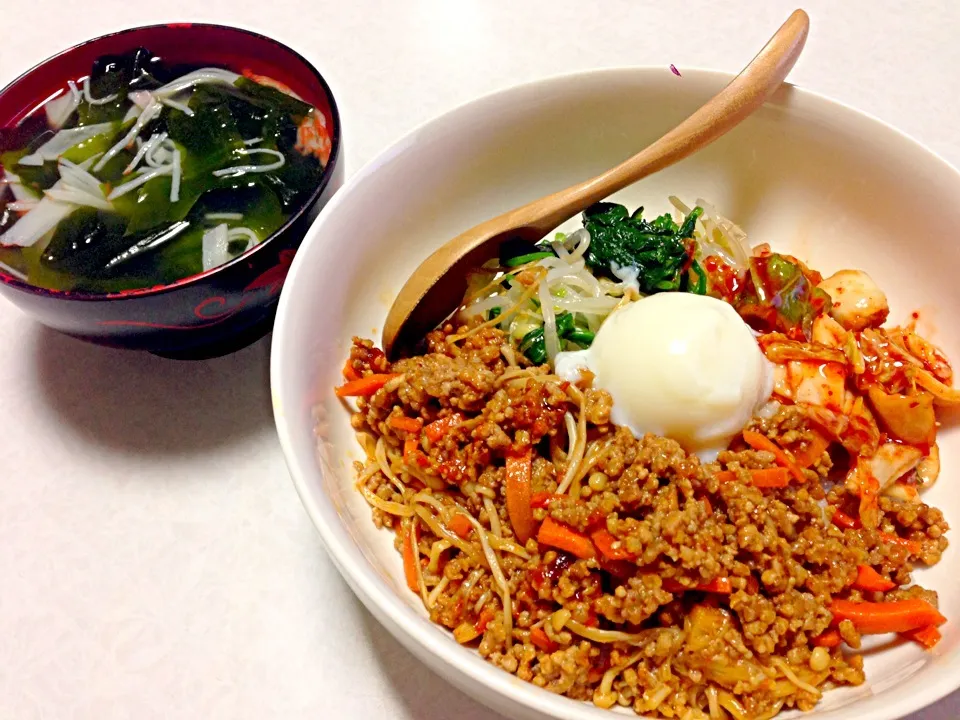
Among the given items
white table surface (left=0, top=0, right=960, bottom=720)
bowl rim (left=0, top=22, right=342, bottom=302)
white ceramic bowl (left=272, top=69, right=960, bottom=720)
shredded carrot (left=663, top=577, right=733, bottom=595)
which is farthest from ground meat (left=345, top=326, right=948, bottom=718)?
bowl rim (left=0, top=22, right=342, bottom=302)

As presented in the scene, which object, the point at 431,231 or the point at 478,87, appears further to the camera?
the point at 478,87

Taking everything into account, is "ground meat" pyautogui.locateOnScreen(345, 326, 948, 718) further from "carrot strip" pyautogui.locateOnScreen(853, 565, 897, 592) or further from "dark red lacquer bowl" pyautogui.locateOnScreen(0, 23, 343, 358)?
"dark red lacquer bowl" pyautogui.locateOnScreen(0, 23, 343, 358)

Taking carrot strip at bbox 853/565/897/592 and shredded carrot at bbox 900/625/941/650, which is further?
carrot strip at bbox 853/565/897/592

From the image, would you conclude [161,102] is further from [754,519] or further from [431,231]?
[754,519]

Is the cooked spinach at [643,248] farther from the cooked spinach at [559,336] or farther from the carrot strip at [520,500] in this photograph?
the carrot strip at [520,500]

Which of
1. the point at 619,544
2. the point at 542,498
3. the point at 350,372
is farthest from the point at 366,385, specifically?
the point at 619,544

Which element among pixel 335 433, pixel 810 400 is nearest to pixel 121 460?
pixel 335 433

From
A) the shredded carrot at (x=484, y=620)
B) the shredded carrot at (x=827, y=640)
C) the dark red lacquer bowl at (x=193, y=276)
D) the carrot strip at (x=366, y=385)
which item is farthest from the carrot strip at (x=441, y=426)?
the shredded carrot at (x=827, y=640)
